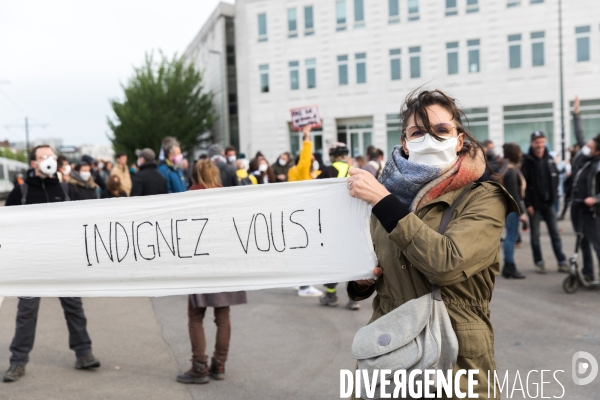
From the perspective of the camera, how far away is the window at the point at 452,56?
39000 millimetres

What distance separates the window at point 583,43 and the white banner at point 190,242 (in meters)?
36.9

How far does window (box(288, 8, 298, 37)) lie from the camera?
4319cm

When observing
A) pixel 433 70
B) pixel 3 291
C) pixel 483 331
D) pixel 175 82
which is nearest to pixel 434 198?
pixel 483 331

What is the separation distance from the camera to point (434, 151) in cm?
266

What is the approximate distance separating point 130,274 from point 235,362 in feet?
7.80

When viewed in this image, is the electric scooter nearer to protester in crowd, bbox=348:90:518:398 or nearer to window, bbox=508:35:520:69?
protester in crowd, bbox=348:90:518:398

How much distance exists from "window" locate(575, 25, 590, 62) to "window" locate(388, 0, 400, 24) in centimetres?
1022

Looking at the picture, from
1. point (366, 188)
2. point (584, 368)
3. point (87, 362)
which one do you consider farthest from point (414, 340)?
point (87, 362)

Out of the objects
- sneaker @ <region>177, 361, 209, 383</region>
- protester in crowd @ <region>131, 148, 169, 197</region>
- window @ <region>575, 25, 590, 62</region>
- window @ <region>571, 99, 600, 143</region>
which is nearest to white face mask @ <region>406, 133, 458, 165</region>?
sneaker @ <region>177, 361, 209, 383</region>

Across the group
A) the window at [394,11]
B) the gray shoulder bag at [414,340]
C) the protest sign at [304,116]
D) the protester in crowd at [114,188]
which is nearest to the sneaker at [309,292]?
the protest sign at [304,116]

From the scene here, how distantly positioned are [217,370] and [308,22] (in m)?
39.5

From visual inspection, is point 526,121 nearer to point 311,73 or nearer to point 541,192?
point 311,73

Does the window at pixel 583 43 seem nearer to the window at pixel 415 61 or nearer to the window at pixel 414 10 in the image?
the window at pixel 415 61

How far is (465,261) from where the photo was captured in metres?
2.42
